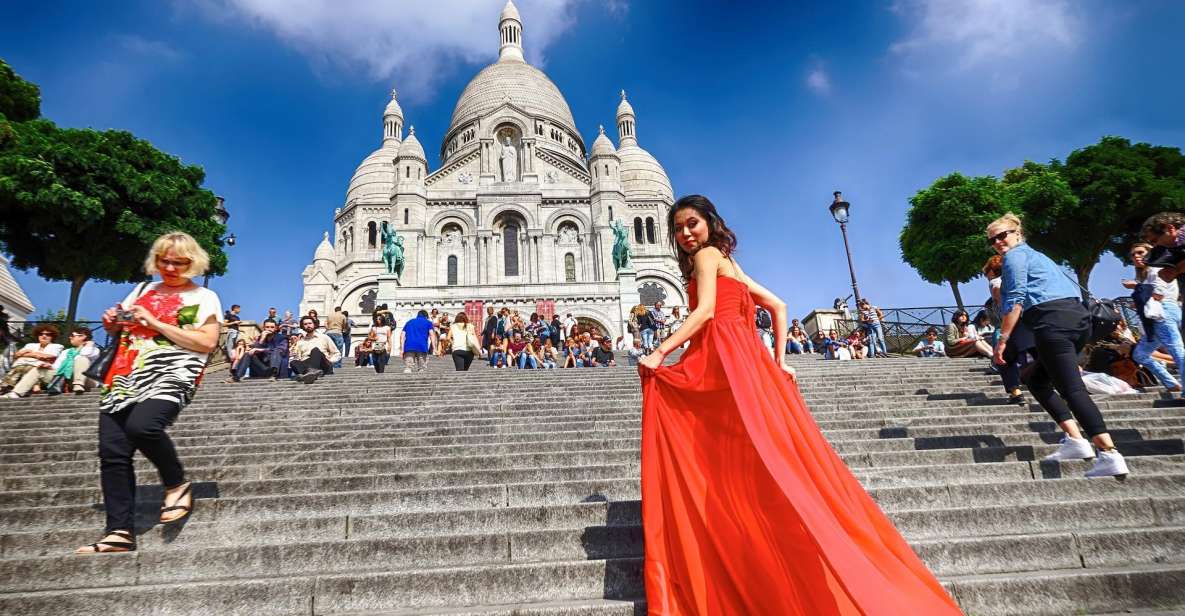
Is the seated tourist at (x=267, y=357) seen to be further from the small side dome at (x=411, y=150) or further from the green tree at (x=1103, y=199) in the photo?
the green tree at (x=1103, y=199)

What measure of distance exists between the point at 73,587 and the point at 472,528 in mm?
1884

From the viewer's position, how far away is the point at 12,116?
59.8 feet

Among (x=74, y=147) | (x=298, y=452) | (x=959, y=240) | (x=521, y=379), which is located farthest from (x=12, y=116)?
(x=959, y=240)

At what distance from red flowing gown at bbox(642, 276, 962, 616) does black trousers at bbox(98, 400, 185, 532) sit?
245 cm

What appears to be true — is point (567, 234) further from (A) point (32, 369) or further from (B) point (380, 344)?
(A) point (32, 369)

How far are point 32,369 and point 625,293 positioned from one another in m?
21.1

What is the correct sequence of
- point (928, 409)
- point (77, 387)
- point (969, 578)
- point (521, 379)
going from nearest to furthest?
point (969, 578) < point (928, 409) < point (77, 387) < point (521, 379)

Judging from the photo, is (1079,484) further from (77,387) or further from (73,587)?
(77,387)

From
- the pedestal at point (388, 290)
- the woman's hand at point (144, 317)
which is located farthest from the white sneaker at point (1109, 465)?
the pedestal at point (388, 290)

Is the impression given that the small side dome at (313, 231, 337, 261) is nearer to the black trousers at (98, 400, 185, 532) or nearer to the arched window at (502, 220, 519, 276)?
the arched window at (502, 220, 519, 276)

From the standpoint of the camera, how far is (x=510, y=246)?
3275cm

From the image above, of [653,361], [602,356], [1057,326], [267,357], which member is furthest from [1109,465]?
[267,357]

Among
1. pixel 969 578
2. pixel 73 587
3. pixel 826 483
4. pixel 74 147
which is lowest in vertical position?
pixel 969 578

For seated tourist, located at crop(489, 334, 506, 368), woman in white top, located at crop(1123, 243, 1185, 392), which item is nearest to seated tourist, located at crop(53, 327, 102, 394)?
seated tourist, located at crop(489, 334, 506, 368)
